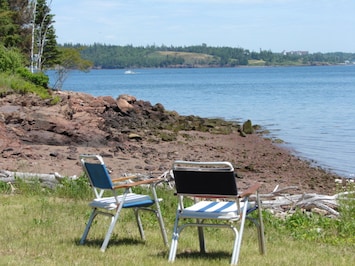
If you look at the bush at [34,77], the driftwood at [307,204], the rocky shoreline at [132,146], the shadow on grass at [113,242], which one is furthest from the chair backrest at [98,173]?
the bush at [34,77]

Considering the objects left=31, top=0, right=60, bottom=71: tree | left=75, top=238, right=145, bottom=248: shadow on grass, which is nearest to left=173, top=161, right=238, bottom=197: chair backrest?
left=75, top=238, right=145, bottom=248: shadow on grass

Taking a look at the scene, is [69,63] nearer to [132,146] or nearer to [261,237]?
[132,146]

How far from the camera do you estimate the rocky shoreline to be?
1983 cm

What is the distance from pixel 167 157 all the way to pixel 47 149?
4159mm

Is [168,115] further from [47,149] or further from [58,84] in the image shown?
[58,84]

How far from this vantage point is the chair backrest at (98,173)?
8.05 metres

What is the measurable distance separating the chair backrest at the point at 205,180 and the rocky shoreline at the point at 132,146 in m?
9.90

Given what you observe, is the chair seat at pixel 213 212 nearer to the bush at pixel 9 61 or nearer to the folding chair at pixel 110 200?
the folding chair at pixel 110 200

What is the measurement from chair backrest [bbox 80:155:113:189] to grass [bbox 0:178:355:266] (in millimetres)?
723

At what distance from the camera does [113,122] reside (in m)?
33.5

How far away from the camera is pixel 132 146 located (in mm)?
26344

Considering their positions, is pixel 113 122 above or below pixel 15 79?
below

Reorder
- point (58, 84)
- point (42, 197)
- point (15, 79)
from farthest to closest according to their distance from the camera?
1. point (58, 84)
2. point (15, 79)
3. point (42, 197)

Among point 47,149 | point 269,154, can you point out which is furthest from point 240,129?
point 47,149
